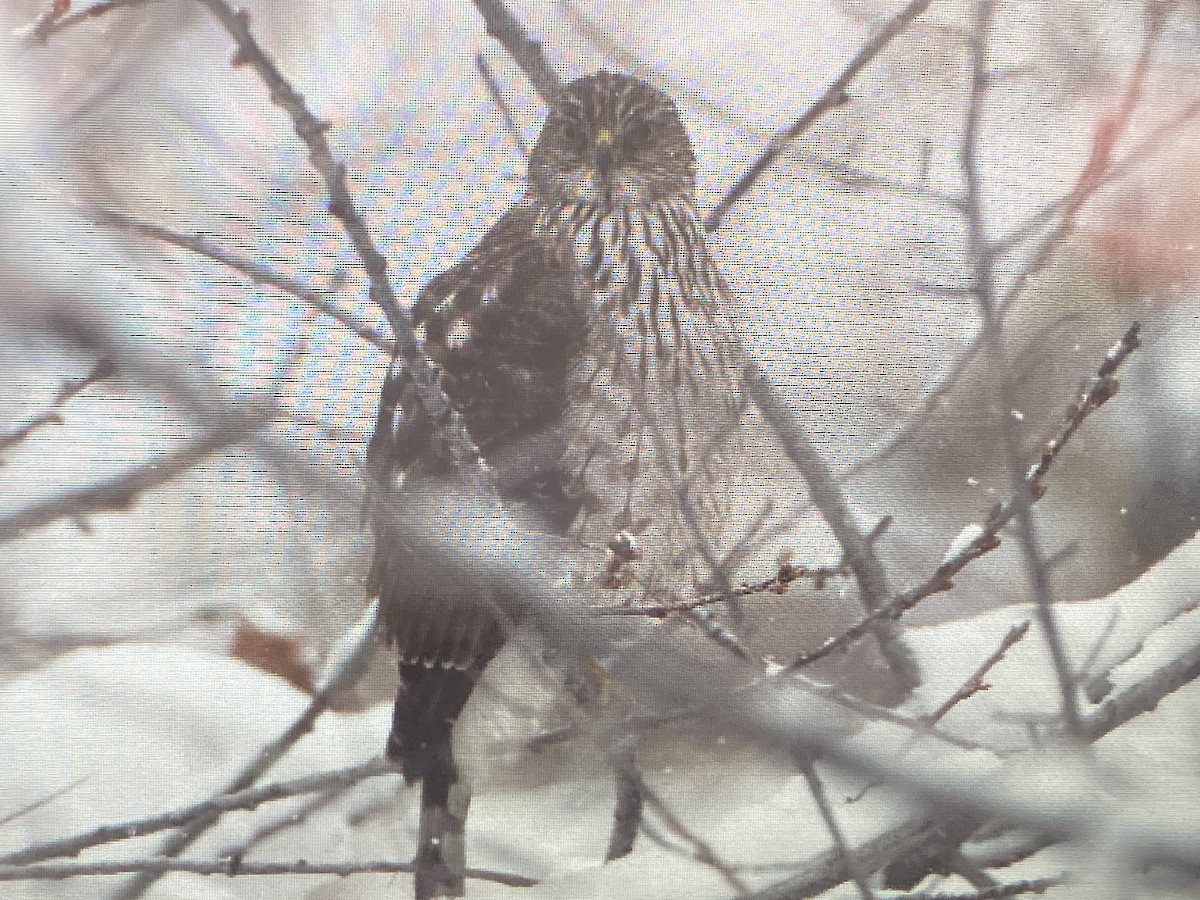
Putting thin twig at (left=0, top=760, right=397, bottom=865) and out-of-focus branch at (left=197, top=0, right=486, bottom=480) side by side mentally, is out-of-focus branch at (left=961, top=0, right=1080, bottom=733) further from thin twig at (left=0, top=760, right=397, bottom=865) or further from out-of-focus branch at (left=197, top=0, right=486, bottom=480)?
thin twig at (left=0, top=760, right=397, bottom=865)

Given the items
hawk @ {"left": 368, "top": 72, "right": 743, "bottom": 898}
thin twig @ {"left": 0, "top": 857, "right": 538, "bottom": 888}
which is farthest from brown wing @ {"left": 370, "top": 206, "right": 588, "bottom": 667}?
thin twig @ {"left": 0, "top": 857, "right": 538, "bottom": 888}

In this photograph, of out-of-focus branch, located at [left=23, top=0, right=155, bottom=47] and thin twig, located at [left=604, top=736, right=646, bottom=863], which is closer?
out-of-focus branch, located at [left=23, top=0, right=155, bottom=47]

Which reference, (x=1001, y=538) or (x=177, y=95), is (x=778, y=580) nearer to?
(x=1001, y=538)

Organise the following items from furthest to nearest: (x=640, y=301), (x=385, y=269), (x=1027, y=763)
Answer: (x=640, y=301), (x=1027, y=763), (x=385, y=269)

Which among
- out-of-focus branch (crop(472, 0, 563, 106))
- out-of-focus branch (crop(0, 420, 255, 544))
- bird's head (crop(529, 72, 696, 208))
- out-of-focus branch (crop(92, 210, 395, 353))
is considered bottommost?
out-of-focus branch (crop(0, 420, 255, 544))

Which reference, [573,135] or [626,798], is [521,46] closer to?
[573,135]

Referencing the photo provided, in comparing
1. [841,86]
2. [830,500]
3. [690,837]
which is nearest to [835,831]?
[690,837]

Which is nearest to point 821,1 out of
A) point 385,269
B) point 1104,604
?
point 385,269
